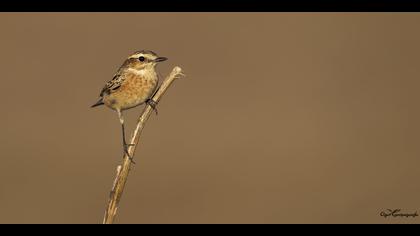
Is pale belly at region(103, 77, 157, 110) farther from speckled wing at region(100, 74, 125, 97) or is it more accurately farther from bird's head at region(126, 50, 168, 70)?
bird's head at region(126, 50, 168, 70)

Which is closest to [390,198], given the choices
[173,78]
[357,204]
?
[357,204]

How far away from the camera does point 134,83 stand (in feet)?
25.0

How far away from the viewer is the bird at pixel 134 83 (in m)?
7.56

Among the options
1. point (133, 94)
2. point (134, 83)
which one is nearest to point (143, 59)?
point (134, 83)

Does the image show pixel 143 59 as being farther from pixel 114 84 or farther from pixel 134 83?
pixel 114 84

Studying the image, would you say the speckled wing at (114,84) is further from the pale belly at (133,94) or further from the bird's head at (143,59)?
the bird's head at (143,59)

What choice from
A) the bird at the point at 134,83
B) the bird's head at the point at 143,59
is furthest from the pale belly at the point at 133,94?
the bird's head at the point at 143,59

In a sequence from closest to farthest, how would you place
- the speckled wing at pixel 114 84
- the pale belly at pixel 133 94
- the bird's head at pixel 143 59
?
the pale belly at pixel 133 94 < the bird's head at pixel 143 59 < the speckled wing at pixel 114 84

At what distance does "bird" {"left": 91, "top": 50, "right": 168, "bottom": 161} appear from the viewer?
7.56 m

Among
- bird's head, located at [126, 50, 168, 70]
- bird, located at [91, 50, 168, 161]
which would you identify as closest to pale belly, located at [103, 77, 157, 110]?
bird, located at [91, 50, 168, 161]

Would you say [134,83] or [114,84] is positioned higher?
[114,84]

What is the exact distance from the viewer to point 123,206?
13.2m

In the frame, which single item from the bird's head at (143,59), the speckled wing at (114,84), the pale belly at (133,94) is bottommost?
the pale belly at (133,94)

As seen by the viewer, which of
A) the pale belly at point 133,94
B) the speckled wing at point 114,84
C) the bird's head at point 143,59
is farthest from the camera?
the speckled wing at point 114,84
